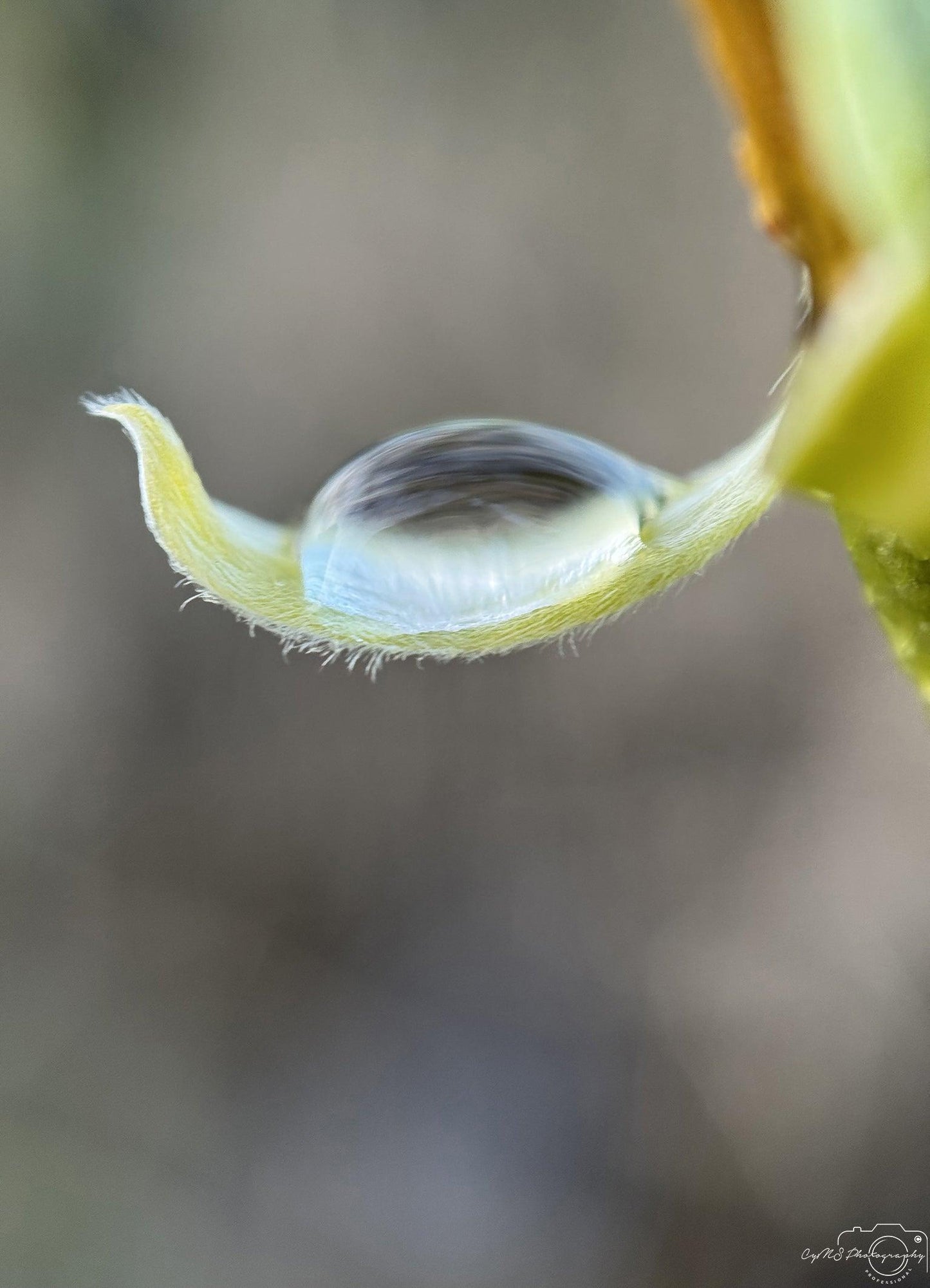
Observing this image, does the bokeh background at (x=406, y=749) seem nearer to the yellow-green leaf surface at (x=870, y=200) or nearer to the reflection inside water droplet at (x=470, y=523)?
the reflection inside water droplet at (x=470, y=523)

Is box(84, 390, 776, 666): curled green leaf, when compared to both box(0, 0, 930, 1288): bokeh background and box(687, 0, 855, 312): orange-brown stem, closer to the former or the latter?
box(687, 0, 855, 312): orange-brown stem

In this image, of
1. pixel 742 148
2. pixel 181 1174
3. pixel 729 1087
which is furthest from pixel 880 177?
pixel 181 1174

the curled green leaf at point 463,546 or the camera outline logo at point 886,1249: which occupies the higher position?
the curled green leaf at point 463,546

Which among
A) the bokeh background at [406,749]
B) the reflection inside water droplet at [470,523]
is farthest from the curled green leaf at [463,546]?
the bokeh background at [406,749]

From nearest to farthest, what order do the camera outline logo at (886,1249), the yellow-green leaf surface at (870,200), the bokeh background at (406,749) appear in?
the yellow-green leaf surface at (870,200) < the camera outline logo at (886,1249) < the bokeh background at (406,749)

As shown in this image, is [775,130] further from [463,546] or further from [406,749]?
[406,749]

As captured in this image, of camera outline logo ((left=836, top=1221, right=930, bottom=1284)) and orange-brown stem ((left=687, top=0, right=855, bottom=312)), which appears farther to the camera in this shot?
camera outline logo ((left=836, top=1221, right=930, bottom=1284))

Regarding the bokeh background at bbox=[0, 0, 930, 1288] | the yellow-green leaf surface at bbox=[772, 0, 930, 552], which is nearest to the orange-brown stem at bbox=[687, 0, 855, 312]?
the yellow-green leaf surface at bbox=[772, 0, 930, 552]
